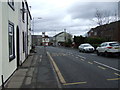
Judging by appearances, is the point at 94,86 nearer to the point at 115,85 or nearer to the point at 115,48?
the point at 115,85

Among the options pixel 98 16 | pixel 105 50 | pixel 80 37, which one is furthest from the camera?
pixel 98 16

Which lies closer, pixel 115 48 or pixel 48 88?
pixel 48 88

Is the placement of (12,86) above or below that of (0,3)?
below

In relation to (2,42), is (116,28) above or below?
above

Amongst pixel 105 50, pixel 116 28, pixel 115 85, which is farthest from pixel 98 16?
pixel 115 85

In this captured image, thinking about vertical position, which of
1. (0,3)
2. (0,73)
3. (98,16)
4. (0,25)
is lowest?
(0,73)

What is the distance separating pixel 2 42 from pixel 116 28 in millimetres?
41732

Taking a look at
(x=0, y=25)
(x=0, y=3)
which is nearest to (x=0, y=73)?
(x=0, y=25)

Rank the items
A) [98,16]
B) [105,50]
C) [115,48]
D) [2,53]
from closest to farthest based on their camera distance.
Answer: [2,53]
[115,48]
[105,50]
[98,16]

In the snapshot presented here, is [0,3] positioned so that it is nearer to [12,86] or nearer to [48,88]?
[12,86]

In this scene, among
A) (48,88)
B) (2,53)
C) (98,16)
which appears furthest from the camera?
(98,16)

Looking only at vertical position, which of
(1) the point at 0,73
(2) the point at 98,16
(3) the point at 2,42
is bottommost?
(1) the point at 0,73

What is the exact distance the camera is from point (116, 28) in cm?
4219

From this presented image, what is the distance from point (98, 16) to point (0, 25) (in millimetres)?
37853
